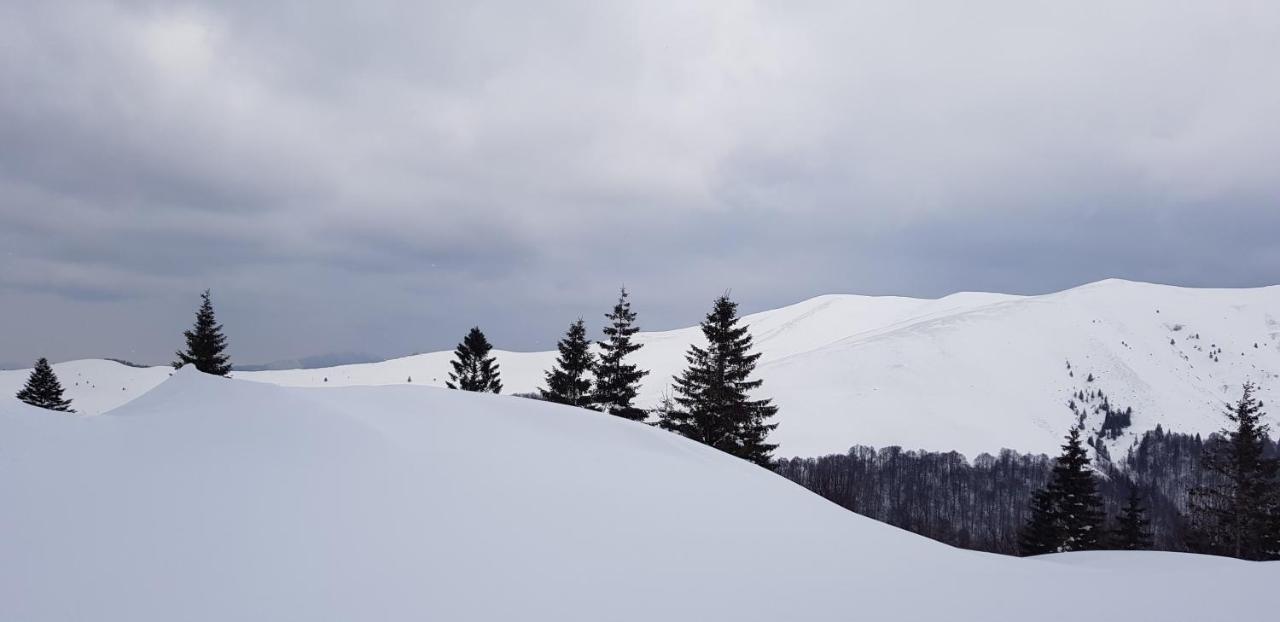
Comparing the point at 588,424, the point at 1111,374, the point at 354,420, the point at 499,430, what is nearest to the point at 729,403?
the point at 588,424

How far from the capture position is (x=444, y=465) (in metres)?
6.67

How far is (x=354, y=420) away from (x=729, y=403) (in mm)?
22659

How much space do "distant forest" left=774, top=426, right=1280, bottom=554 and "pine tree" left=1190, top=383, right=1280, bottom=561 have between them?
2481 inches

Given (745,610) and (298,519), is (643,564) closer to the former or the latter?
(745,610)

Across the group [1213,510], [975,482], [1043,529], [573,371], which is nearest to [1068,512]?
[1043,529]

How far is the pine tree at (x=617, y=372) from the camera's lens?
31.3 metres

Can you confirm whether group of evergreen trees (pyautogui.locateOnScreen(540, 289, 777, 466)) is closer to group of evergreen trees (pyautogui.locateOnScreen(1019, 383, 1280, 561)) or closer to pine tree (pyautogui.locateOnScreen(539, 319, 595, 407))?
pine tree (pyautogui.locateOnScreen(539, 319, 595, 407))

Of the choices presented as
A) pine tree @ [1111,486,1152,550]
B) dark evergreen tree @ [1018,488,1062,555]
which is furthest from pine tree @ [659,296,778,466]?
pine tree @ [1111,486,1152,550]

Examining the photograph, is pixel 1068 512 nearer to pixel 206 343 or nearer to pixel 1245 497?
pixel 1245 497

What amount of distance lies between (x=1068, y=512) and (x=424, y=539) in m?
33.2

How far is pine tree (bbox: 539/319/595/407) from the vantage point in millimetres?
32625

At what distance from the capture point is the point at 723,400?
1126 inches

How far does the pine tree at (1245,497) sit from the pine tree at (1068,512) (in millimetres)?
4082

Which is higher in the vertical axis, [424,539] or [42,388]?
[42,388]
